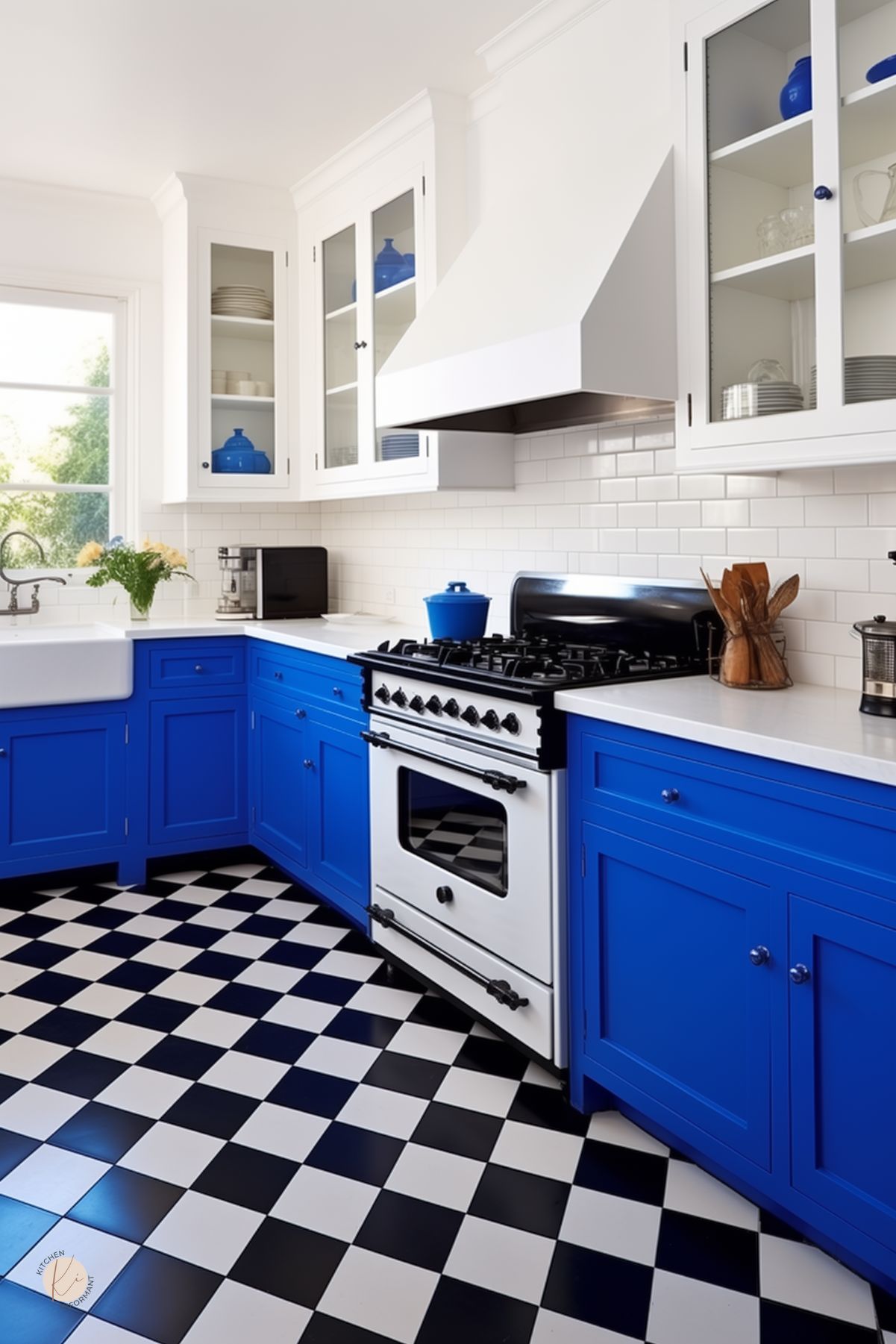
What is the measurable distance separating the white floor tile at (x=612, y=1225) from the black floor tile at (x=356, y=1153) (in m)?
0.39

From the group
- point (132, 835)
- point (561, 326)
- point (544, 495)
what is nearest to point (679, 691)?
point (561, 326)

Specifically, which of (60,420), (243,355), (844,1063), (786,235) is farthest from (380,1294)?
(60,420)

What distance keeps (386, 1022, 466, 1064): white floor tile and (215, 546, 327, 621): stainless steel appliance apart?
2.19 meters

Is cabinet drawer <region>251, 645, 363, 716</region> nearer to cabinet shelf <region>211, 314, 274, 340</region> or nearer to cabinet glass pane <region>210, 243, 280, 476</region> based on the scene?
cabinet glass pane <region>210, 243, 280, 476</region>

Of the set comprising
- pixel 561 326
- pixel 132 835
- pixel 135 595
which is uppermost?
pixel 561 326

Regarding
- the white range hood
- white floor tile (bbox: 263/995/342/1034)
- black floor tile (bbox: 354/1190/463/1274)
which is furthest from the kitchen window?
black floor tile (bbox: 354/1190/463/1274)

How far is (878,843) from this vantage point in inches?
63.5

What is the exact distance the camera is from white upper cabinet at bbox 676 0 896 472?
1.99 m

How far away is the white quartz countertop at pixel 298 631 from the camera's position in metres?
3.48

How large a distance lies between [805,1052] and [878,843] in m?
0.41

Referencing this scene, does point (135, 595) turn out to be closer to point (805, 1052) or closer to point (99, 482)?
point (99, 482)

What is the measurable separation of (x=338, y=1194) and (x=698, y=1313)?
71cm

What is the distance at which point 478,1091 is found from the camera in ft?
7.86

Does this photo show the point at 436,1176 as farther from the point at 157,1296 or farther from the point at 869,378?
the point at 869,378
